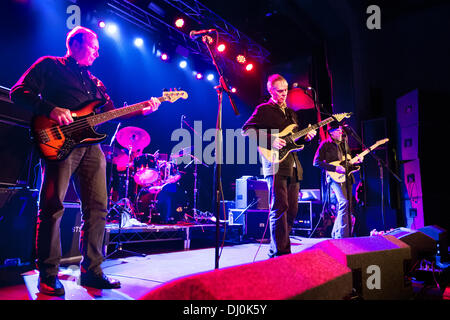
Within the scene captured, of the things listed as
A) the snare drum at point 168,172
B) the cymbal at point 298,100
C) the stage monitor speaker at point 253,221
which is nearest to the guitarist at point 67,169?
the snare drum at point 168,172

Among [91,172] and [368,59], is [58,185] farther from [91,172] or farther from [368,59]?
[368,59]

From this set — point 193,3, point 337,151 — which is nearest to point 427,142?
point 337,151

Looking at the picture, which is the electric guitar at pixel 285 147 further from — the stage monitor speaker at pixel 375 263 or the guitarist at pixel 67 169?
the guitarist at pixel 67 169

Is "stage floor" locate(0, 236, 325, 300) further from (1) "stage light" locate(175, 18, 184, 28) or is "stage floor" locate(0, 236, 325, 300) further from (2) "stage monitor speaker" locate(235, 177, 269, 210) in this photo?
(1) "stage light" locate(175, 18, 184, 28)

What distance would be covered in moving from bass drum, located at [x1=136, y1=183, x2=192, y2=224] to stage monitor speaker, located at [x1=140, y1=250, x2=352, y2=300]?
5.39m

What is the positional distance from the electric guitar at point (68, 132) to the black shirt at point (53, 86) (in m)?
0.08

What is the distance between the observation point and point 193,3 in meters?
7.26

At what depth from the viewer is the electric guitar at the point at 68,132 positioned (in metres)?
2.27

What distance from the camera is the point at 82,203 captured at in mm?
2568

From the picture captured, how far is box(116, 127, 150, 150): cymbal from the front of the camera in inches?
240

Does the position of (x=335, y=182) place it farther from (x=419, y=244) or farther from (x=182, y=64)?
(x=182, y=64)

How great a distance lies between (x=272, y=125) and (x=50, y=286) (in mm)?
2610

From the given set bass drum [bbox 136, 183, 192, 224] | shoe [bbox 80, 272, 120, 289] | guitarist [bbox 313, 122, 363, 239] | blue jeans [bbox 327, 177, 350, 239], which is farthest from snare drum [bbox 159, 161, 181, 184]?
shoe [bbox 80, 272, 120, 289]

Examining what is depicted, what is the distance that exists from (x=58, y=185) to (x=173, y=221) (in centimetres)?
433
